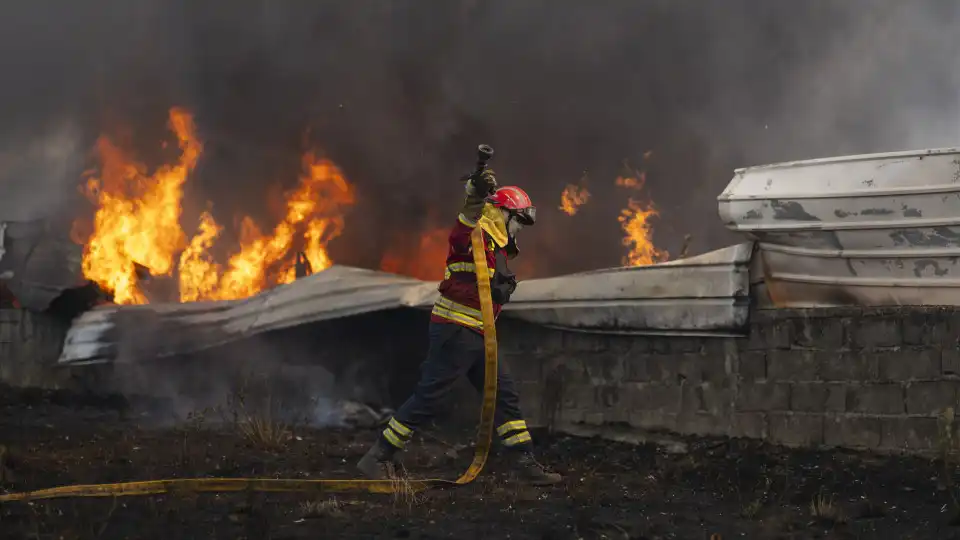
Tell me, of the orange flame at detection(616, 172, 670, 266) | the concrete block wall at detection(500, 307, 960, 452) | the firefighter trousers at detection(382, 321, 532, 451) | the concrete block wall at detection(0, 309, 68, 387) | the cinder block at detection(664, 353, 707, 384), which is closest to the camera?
the firefighter trousers at detection(382, 321, 532, 451)

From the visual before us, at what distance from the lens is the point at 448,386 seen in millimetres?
6910

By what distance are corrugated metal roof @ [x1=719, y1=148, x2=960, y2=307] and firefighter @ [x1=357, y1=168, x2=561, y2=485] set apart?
185 cm

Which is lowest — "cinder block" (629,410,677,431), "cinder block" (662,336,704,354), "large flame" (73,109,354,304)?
"cinder block" (629,410,677,431)

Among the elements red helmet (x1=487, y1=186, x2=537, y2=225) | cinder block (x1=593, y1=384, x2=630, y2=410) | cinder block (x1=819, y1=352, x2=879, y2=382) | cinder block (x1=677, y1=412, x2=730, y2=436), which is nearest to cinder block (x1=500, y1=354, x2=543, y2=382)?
cinder block (x1=593, y1=384, x2=630, y2=410)

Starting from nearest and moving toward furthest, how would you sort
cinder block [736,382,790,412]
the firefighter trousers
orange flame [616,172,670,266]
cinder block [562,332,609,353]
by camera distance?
the firefighter trousers → cinder block [736,382,790,412] → cinder block [562,332,609,353] → orange flame [616,172,670,266]

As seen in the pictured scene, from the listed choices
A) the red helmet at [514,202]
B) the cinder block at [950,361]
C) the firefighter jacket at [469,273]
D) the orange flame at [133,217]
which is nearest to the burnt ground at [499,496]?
the cinder block at [950,361]

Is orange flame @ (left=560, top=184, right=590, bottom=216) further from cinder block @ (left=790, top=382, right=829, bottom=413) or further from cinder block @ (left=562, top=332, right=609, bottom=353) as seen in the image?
cinder block @ (left=790, top=382, right=829, bottom=413)

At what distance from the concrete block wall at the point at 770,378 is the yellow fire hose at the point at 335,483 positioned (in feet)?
5.99

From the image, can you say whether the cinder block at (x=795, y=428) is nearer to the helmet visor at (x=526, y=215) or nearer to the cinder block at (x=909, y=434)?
the cinder block at (x=909, y=434)

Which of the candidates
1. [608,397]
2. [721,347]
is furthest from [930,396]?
[608,397]

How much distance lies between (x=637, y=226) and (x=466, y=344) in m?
7.65

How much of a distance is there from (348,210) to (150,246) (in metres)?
2.35

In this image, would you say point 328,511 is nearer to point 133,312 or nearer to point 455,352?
point 455,352

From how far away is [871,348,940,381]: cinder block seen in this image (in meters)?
7.02
